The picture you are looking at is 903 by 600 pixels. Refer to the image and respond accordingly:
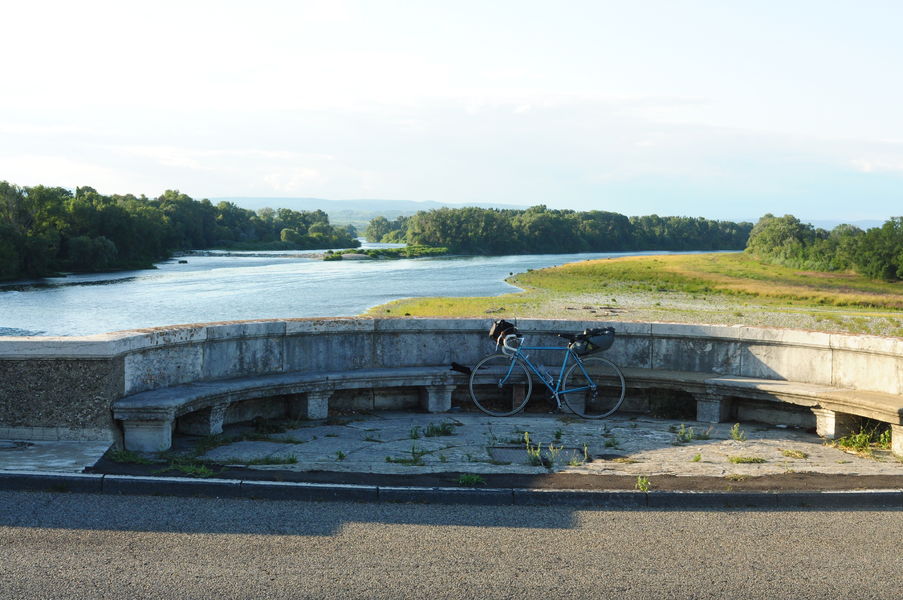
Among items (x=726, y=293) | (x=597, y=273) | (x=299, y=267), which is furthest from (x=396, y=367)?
(x=299, y=267)

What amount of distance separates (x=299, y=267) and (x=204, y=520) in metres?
98.0

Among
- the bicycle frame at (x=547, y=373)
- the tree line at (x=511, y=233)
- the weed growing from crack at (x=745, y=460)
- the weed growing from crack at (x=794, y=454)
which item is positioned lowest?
the weed growing from crack at (x=794, y=454)

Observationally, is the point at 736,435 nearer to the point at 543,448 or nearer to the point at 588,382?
the point at 588,382

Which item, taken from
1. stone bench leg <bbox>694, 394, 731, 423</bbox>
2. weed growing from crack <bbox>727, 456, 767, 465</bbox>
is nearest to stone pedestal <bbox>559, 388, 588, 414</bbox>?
stone bench leg <bbox>694, 394, 731, 423</bbox>

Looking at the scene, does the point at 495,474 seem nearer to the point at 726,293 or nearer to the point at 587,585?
the point at 587,585

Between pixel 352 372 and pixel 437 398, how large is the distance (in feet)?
3.26

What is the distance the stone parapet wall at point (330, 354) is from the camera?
7223mm

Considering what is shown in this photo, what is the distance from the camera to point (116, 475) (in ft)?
20.9

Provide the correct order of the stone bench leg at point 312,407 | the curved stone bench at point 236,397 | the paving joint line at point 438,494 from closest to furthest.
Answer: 1. the paving joint line at point 438,494
2. the curved stone bench at point 236,397
3. the stone bench leg at point 312,407

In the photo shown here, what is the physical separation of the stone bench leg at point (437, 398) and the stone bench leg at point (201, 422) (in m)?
2.37

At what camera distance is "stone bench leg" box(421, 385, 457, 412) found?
9528 millimetres

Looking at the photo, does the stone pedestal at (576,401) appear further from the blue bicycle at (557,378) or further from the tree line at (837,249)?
the tree line at (837,249)

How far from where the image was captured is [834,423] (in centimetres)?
838

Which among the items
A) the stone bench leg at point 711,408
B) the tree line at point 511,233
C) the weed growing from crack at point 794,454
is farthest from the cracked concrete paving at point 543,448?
the tree line at point 511,233
